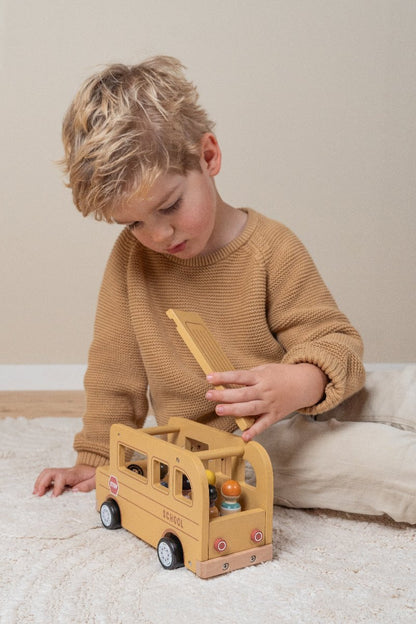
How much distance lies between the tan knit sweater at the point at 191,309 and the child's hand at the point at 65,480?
2 centimetres

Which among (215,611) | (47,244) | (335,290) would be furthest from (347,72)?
(215,611)

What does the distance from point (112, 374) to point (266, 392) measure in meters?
0.33

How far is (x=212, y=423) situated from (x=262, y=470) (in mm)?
277

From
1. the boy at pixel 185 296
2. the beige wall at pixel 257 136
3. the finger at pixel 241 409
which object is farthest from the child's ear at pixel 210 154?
the beige wall at pixel 257 136

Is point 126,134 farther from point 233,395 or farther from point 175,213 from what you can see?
point 233,395

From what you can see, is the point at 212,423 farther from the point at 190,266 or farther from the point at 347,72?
the point at 347,72

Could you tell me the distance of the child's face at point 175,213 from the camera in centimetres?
81

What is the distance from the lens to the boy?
0.80 m

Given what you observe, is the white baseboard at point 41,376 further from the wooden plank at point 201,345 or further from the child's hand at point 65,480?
the wooden plank at point 201,345

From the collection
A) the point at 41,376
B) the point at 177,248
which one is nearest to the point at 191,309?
the point at 177,248

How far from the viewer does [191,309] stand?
984 millimetres

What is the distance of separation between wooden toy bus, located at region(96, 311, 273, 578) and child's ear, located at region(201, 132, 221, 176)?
24 centimetres

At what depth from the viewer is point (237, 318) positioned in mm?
954

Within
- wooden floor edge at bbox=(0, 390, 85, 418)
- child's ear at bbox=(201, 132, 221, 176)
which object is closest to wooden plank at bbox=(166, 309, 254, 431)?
child's ear at bbox=(201, 132, 221, 176)
